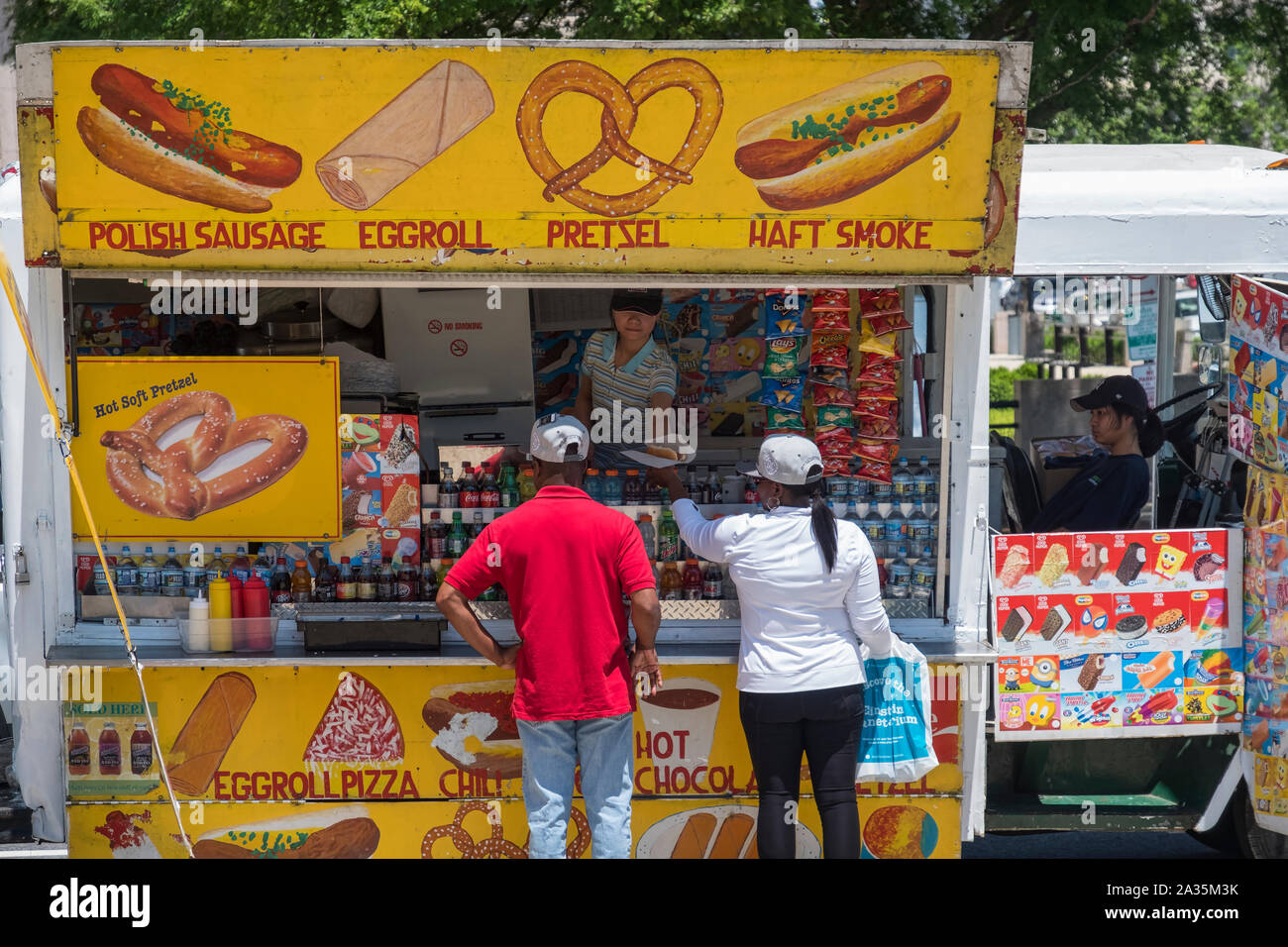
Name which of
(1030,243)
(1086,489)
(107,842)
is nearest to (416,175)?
(1030,243)

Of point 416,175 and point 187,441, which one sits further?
point 187,441

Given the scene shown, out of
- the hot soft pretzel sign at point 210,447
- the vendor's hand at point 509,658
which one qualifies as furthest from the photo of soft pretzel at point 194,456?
the vendor's hand at point 509,658

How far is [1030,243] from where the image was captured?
16.2ft

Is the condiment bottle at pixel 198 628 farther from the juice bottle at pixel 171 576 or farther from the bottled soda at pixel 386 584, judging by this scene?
the bottled soda at pixel 386 584

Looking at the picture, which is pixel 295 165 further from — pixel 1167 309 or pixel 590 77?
pixel 1167 309

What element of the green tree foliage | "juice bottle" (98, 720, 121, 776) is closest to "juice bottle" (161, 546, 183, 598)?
"juice bottle" (98, 720, 121, 776)

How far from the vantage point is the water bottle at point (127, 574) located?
501 cm

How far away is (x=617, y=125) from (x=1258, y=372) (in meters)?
2.72

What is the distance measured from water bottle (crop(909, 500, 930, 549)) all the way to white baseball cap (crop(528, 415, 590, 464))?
4.68ft

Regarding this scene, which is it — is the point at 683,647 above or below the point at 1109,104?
below

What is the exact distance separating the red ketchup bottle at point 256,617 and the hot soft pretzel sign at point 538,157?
1248mm

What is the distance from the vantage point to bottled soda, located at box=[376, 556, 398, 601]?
5105 mm

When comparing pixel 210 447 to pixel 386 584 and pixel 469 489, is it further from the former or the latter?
pixel 469 489

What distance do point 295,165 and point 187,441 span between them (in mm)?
1150
